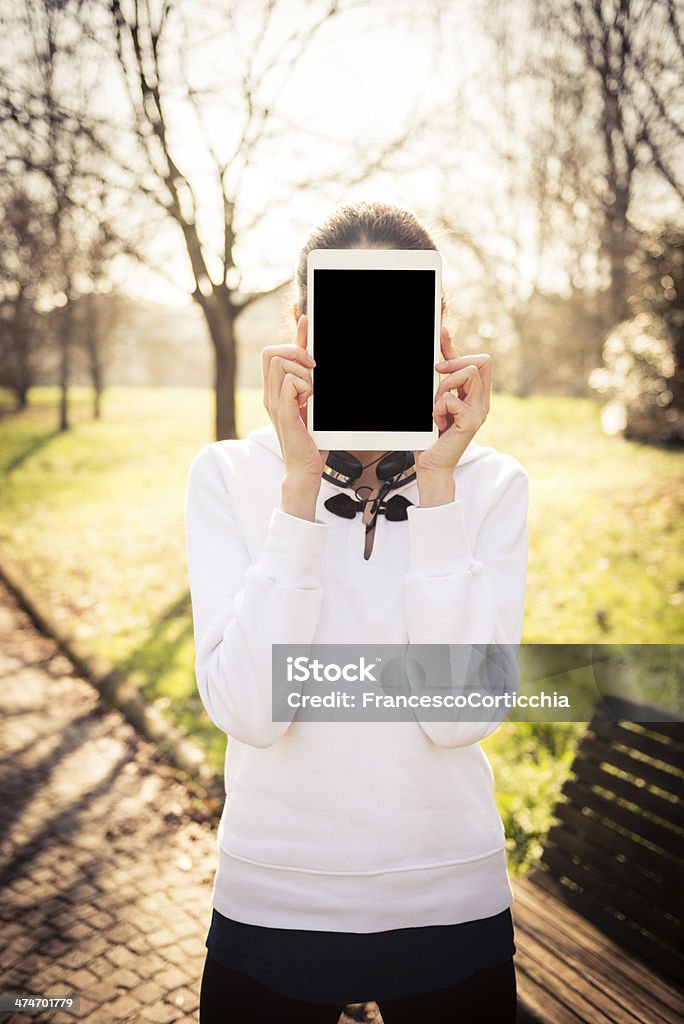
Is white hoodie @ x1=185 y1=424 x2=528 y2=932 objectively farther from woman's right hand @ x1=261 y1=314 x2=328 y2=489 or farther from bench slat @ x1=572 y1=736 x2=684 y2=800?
bench slat @ x1=572 y1=736 x2=684 y2=800

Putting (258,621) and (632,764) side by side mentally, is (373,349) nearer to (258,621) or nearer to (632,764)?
(258,621)

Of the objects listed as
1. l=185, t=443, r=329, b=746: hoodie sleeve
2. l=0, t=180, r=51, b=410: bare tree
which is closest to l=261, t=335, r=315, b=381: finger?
l=185, t=443, r=329, b=746: hoodie sleeve

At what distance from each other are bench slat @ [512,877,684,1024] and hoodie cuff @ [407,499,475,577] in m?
1.63

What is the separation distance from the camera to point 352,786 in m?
1.61

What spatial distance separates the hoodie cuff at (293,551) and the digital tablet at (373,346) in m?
0.19

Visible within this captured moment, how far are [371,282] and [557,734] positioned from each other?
160 inches

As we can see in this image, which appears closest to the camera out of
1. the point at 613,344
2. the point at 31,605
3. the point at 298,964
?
the point at 298,964

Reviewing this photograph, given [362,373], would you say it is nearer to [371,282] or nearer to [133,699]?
[371,282]

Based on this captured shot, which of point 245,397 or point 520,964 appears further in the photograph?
point 245,397

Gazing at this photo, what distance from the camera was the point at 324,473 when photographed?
1.79 metres

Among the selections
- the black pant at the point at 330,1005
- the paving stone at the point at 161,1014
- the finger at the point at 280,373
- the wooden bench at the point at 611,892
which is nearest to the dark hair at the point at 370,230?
the finger at the point at 280,373

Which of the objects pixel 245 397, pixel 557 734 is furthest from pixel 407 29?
pixel 245 397

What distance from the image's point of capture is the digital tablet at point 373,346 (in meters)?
1.61

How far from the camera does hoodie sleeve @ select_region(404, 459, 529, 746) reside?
1572mm
